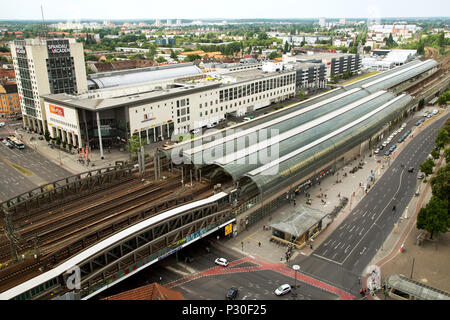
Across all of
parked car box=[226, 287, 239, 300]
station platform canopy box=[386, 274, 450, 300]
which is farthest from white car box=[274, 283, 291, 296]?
station platform canopy box=[386, 274, 450, 300]

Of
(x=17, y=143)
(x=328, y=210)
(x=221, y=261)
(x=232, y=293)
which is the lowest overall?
(x=328, y=210)

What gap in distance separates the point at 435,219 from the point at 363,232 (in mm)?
9447

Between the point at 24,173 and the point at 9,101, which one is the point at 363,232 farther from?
the point at 9,101

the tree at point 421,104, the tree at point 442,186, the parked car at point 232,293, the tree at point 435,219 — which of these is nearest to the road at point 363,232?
the tree at point 435,219

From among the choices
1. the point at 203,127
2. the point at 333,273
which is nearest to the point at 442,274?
the point at 333,273

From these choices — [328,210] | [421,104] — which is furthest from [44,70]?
[421,104]

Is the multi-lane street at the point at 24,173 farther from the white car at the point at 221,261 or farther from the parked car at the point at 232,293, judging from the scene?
the parked car at the point at 232,293

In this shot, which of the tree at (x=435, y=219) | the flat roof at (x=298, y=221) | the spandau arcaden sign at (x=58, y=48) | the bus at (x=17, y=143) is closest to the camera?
the tree at (x=435, y=219)

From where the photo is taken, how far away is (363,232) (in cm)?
5341

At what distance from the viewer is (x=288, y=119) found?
8125 centimetres

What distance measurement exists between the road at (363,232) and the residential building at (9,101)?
107 meters

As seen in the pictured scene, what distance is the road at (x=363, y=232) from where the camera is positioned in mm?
45062
